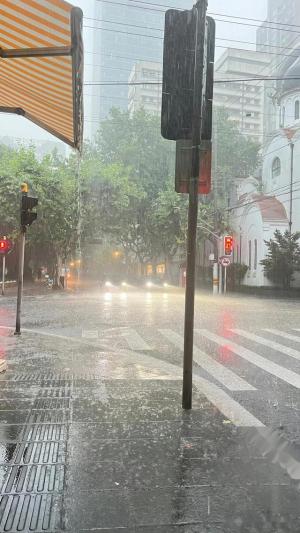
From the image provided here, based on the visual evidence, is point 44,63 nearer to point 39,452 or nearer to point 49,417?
point 49,417

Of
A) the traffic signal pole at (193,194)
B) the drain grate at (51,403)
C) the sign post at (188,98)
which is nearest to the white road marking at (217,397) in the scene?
the traffic signal pole at (193,194)

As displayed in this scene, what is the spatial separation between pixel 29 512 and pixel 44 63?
15.7 feet

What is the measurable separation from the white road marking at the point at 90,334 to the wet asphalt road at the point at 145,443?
2.35 metres

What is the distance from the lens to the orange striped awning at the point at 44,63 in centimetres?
483

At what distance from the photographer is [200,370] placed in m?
8.27

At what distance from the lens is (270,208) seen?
137 feet

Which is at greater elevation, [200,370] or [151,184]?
[151,184]

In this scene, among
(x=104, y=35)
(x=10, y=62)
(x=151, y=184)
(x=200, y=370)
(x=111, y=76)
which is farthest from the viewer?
(x=104, y=35)

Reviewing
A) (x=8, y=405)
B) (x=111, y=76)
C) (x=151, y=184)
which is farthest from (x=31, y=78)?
(x=111, y=76)

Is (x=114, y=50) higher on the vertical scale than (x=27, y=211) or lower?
higher

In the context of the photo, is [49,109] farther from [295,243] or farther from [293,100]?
[293,100]

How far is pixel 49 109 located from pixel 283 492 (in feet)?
18.9

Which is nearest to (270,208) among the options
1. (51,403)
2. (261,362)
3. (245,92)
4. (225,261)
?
(225,261)

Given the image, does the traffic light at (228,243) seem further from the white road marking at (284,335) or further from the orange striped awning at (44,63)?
the orange striped awning at (44,63)
